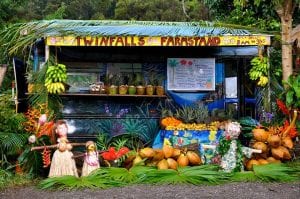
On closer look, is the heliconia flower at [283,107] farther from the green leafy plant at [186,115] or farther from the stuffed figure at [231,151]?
the green leafy plant at [186,115]

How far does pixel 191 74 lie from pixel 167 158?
3.02 metres

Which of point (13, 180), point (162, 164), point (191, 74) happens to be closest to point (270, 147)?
point (162, 164)

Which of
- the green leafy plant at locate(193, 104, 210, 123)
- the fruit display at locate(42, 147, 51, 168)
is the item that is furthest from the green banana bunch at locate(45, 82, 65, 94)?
the green leafy plant at locate(193, 104, 210, 123)

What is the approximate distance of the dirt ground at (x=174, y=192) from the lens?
6598 mm

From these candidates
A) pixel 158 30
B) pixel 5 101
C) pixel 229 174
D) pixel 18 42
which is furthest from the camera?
pixel 5 101

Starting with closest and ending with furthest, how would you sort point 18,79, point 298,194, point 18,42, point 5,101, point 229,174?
point 298,194
point 229,174
point 18,42
point 18,79
point 5,101

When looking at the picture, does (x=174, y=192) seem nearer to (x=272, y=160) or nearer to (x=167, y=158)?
(x=167, y=158)

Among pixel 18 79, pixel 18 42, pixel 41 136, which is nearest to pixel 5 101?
pixel 18 79

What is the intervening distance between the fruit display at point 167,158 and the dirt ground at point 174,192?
0.95 metres

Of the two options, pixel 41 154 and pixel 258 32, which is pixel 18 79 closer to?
pixel 41 154

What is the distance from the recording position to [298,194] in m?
6.71

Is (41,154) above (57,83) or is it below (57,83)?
below

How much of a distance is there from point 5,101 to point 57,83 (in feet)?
13.5

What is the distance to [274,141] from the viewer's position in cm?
842
